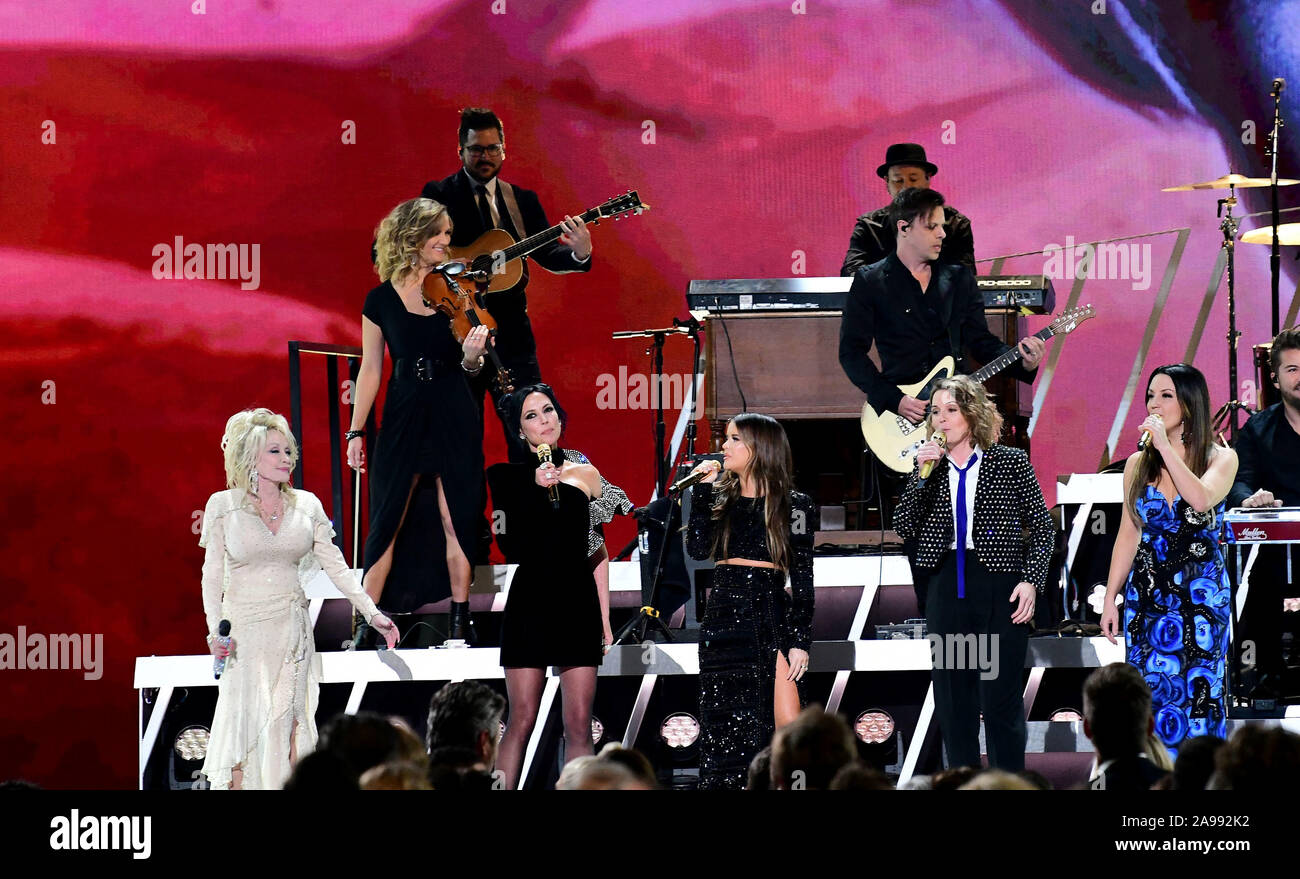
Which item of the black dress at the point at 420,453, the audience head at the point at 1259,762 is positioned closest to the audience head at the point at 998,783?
the audience head at the point at 1259,762

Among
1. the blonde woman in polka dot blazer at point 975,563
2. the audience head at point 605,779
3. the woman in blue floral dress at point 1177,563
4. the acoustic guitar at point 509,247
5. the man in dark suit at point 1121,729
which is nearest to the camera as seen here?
the audience head at point 605,779

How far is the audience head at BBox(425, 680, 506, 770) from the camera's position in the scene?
3.76 metres

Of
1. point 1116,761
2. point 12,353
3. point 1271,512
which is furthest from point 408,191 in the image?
point 1116,761

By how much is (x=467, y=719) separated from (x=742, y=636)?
1460mm

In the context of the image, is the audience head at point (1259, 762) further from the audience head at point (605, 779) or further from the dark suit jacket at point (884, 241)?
the dark suit jacket at point (884, 241)

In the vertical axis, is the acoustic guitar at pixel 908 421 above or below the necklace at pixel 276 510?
above

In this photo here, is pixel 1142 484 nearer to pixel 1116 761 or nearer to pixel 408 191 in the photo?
pixel 1116 761

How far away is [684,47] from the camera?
803cm

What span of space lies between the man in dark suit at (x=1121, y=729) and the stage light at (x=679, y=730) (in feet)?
8.23

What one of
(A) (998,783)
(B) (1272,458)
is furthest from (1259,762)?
(B) (1272,458)

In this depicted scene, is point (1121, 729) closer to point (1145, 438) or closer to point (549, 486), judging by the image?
point (1145, 438)

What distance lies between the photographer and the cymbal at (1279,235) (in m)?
7.58

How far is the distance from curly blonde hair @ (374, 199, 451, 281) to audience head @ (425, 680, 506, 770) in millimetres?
2684

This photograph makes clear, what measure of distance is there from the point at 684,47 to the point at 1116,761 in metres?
5.34
